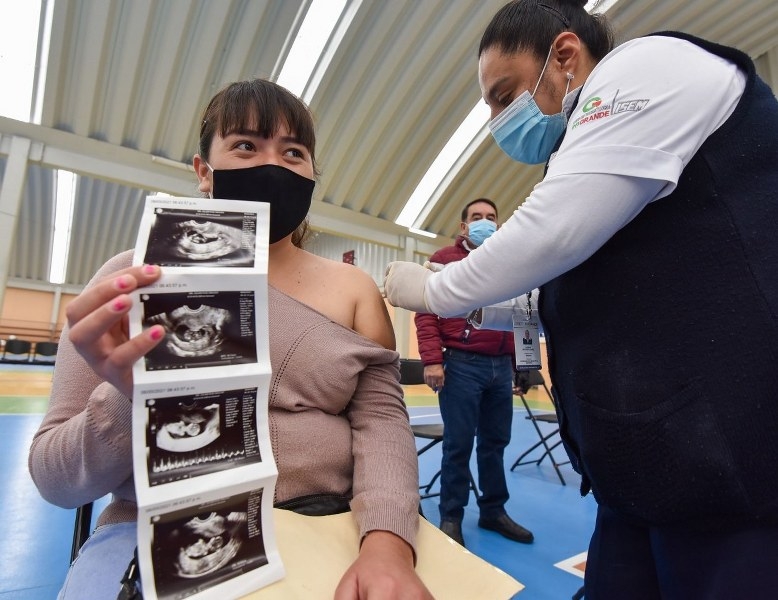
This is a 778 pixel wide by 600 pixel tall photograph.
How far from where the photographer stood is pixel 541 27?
3.04ft

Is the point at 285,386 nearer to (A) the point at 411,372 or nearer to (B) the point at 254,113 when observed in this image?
(B) the point at 254,113

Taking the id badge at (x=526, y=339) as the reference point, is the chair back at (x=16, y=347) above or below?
above

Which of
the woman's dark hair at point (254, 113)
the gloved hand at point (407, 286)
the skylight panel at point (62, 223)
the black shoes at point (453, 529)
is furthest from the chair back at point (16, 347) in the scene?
the gloved hand at point (407, 286)

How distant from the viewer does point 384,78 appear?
5883mm

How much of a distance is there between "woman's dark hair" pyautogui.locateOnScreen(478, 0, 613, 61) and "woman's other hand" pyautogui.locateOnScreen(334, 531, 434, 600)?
1.01 m

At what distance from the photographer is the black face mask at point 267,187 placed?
2.86 feet

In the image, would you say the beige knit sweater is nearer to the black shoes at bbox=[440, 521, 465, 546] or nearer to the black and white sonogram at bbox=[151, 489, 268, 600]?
the black and white sonogram at bbox=[151, 489, 268, 600]

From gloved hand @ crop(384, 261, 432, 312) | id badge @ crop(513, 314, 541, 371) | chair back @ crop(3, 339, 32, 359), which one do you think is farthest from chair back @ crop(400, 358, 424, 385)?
chair back @ crop(3, 339, 32, 359)

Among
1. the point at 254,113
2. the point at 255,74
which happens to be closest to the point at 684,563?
the point at 254,113

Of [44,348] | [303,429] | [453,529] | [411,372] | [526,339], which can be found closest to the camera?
[303,429]

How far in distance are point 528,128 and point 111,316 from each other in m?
0.98

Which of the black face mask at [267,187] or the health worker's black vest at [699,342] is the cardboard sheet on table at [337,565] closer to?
the health worker's black vest at [699,342]

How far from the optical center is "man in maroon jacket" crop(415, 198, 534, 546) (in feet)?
7.43

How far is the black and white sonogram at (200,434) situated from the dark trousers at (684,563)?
66 centimetres
